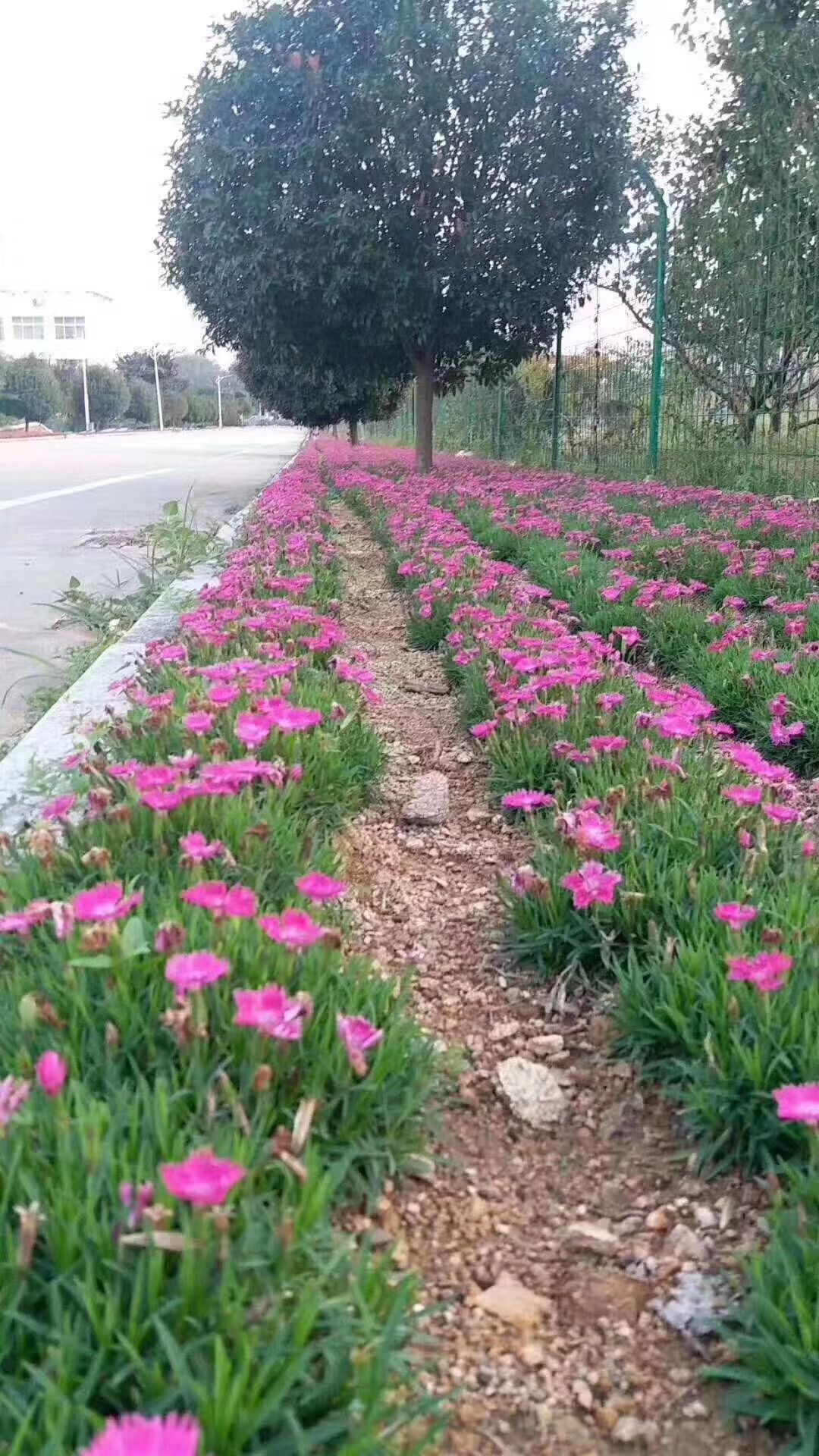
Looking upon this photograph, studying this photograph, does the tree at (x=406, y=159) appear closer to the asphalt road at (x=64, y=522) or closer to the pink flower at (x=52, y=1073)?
the asphalt road at (x=64, y=522)

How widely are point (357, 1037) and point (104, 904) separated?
0.40 m

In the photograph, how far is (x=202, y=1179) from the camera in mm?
1047

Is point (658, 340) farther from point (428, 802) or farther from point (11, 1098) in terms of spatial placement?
point (11, 1098)

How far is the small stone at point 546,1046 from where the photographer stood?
1975 millimetres

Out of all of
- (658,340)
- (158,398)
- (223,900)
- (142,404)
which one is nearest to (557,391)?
(658,340)

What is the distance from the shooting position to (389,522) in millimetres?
8305

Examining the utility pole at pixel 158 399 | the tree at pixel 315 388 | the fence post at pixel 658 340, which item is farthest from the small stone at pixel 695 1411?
Result: the utility pole at pixel 158 399

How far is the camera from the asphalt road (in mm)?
5516

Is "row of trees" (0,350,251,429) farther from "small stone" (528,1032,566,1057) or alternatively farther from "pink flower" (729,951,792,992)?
"pink flower" (729,951,792,992)

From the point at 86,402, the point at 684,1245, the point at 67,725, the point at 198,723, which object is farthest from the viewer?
the point at 86,402

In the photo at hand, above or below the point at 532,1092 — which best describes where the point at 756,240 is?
above

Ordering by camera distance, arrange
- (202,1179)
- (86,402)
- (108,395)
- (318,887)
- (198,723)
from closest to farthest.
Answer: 1. (202,1179)
2. (318,887)
3. (198,723)
4. (86,402)
5. (108,395)

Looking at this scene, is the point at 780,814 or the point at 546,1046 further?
the point at 780,814

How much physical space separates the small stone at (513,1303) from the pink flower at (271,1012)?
418 mm
